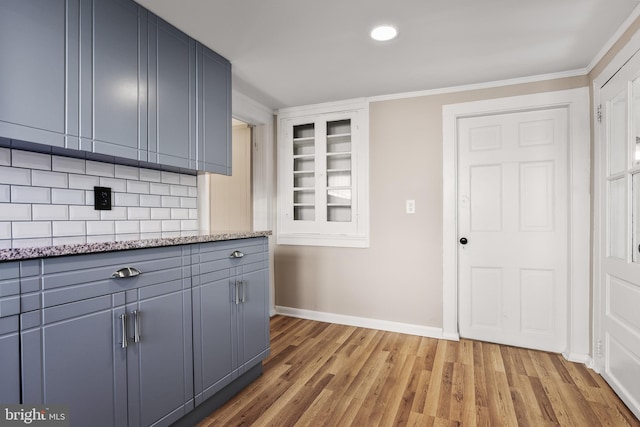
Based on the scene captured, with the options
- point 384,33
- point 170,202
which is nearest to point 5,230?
point 170,202

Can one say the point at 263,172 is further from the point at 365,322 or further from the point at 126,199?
the point at 365,322

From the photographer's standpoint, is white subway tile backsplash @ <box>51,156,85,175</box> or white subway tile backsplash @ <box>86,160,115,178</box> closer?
white subway tile backsplash @ <box>51,156,85,175</box>

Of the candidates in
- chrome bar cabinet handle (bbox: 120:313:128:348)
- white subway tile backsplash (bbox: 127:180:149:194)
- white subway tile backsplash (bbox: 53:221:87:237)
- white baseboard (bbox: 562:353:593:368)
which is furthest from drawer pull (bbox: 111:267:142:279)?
white baseboard (bbox: 562:353:593:368)

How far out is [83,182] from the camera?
5.96 ft

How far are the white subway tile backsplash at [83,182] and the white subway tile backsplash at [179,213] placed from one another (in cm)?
57

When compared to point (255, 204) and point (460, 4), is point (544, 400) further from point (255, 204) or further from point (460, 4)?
point (255, 204)

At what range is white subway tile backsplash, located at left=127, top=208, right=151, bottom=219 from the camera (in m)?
2.07

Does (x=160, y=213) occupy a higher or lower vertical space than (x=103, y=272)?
higher

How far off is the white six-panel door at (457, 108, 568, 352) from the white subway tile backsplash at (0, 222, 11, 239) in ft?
10.1

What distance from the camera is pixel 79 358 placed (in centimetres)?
124

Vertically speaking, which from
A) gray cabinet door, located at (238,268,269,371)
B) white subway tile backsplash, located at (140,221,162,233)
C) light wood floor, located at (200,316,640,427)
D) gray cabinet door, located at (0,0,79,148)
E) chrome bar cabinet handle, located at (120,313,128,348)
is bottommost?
light wood floor, located at (200,316,640,427)

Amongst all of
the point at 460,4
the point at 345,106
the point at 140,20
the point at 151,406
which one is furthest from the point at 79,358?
the point at 345,106

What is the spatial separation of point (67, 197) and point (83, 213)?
0.38 ft

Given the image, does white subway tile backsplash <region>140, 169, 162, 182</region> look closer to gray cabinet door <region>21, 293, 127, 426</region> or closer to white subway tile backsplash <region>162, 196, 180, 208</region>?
white subway tile backsplash <region>162, 196, 180, 208</region>
